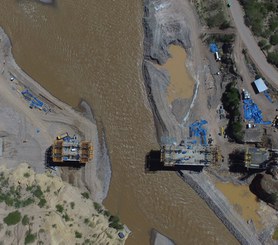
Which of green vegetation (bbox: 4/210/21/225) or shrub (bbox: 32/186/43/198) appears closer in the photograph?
green vegetation (bbox: 4/210/21/225)

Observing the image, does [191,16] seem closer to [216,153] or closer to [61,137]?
[216,153]

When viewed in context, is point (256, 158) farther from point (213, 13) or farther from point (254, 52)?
point (213, 13)

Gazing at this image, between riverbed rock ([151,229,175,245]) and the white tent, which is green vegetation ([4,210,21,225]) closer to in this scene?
riverbed rock ([151,229,175,245])

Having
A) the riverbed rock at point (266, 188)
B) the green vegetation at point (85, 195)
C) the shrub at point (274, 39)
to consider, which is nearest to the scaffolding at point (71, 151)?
the green vegetation at point (85, 195)

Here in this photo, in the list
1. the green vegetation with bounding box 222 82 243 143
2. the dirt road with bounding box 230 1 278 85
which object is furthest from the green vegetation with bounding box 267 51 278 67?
the green vegetation with bounding box 222 82 243 143

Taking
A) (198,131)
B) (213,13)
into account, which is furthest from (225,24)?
(198,131)

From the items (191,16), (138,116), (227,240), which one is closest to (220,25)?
(191,16)
